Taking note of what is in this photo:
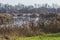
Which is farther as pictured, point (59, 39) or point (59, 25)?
point (59, 25)

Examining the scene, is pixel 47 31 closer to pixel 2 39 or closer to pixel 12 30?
pixel 12 30

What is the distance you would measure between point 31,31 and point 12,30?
1.83 metres

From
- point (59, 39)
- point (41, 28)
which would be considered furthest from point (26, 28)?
point (59, 39)

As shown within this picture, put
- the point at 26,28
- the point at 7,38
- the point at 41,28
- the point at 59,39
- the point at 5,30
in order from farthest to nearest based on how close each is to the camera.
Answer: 1. the point at 41,28
2. the point at 26,28
3. the point at 5,30
4. the point at 7,38
5. the point at 59,39

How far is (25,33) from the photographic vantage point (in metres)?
20.9

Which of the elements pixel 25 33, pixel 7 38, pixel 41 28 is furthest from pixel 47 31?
pixel 7 38

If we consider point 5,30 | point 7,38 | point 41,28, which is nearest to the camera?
point 7,38

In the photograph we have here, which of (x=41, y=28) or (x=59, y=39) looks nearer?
(x=59, y=39)

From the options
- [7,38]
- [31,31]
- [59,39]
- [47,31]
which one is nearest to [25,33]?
[31,31]

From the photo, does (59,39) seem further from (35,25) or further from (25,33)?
(35,25)

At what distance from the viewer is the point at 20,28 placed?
2164 cm

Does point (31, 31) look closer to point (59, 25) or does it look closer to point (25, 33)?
point (25, 33)

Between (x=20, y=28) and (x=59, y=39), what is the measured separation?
6436 mm

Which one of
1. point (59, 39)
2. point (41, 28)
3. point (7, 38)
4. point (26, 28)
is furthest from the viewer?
point (41, 28)
